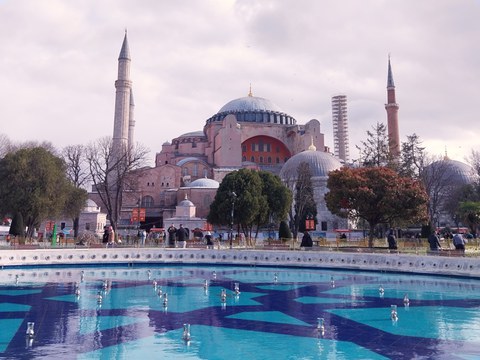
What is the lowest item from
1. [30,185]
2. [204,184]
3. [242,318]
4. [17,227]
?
[242,318]

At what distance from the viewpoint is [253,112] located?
165 ft

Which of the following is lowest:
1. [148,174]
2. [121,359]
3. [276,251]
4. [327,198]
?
[121,359]

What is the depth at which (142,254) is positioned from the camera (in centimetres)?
1783

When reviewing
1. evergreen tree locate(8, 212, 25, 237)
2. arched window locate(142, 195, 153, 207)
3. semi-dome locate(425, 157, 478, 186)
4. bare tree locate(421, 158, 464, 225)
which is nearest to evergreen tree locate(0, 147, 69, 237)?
evergreen tree locate(8, 212, 25, 237)

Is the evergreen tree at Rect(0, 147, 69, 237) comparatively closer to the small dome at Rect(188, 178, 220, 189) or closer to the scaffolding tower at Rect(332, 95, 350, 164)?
the small dome at Rect(188, 178, 220, 189)

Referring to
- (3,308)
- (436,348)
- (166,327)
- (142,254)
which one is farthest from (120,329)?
(142,254)

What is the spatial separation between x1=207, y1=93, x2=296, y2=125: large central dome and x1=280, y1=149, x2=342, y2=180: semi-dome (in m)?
13.5

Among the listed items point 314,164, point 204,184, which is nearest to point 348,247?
point 314,164

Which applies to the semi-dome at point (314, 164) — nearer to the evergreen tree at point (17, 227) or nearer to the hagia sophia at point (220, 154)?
the hagia sophia at point (220, 154)

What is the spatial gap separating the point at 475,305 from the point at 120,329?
23.6ft

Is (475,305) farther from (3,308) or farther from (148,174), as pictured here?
(148,174)

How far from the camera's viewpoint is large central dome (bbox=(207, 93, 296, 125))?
1960 inches

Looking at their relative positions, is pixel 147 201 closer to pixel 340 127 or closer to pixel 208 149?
pixel 208 149

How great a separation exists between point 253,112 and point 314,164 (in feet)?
53.5
